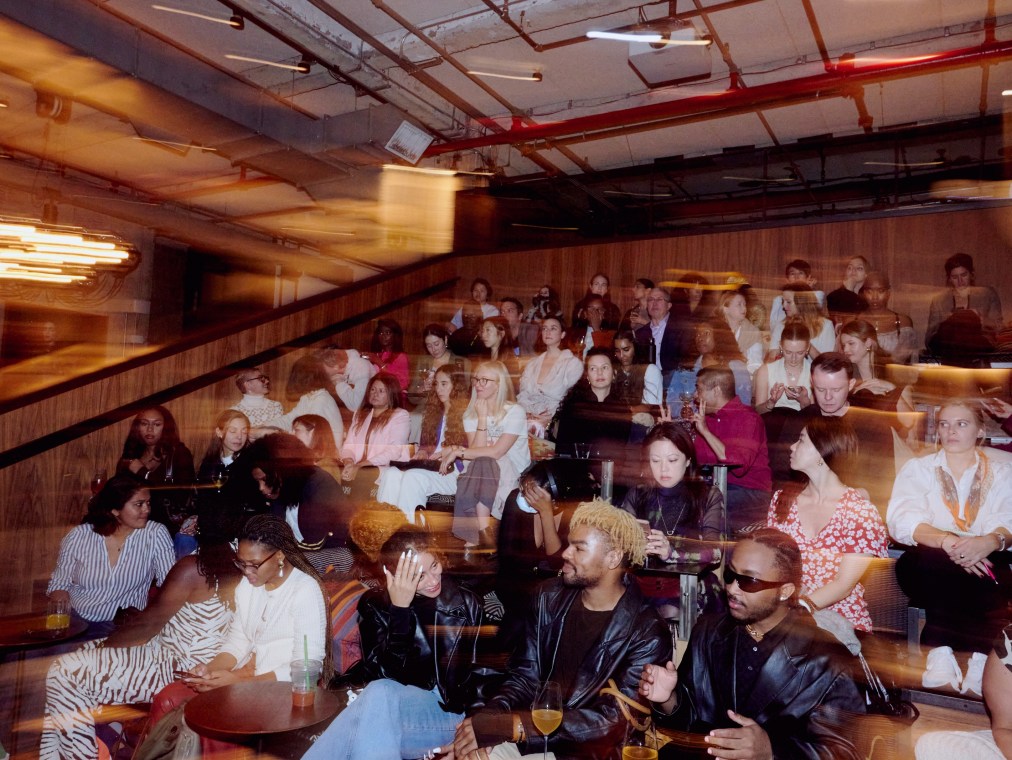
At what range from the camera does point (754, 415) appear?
3.88 meters

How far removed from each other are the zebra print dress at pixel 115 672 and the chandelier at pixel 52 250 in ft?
13.8

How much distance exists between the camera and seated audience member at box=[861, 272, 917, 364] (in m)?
4.60

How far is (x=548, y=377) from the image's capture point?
498 centimetres

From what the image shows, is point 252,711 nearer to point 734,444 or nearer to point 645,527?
point 645,527

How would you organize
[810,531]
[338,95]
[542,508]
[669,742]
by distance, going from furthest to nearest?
1. [338,95]
2. [542,508]
3. [810,531]
4. [669,742]

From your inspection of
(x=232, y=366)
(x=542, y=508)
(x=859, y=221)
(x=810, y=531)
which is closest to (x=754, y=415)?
(x=810, y=531)

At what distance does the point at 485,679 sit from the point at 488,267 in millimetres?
5369

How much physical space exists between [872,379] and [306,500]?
3.12 meters

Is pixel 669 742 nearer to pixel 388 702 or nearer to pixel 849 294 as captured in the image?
pixel 388 702

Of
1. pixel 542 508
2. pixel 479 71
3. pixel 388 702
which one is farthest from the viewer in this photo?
pixel 479 71

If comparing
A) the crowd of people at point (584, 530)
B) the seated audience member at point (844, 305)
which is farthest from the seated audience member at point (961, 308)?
the seated audience member at point (844, 305)

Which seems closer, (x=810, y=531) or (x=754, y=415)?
(x=810, y=531)

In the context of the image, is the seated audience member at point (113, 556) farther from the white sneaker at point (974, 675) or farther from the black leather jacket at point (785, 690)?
the white sneaker at point (974, 675)

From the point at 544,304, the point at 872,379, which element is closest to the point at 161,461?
the point at 544,304
